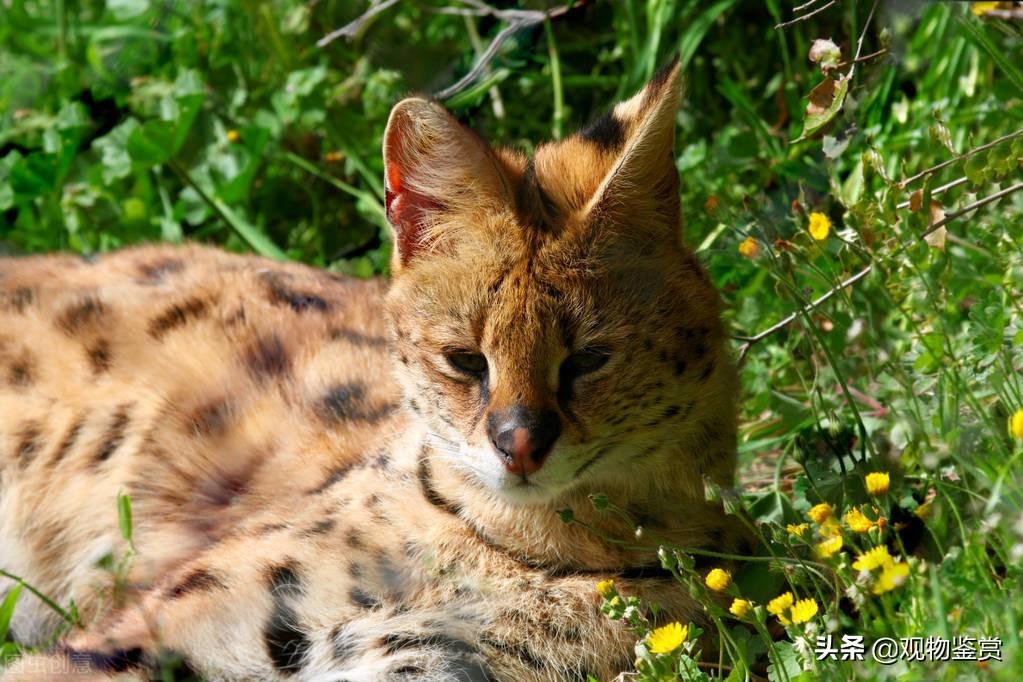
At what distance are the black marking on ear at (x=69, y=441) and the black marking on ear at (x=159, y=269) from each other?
0.54 metres

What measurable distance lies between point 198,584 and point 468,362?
2.75 feet

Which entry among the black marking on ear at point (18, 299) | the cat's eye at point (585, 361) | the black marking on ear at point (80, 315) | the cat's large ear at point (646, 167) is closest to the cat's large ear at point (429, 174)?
the cat's large ear at point (646, 167)

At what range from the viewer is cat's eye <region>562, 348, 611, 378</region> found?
8.20 ft

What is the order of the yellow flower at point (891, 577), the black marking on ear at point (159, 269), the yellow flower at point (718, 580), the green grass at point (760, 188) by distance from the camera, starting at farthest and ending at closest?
the black marking on ear at point (159, 269)
the green grass at point (760, 188)
the yellow flower at point (718, 580)
the yellow flower at point (891, 577)

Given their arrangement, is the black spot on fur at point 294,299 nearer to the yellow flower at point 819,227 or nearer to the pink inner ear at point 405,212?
the pink inner ear at point 405,212

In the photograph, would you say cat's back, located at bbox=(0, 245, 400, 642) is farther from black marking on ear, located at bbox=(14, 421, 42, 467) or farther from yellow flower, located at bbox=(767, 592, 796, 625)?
yellow flower, located at bbox=(767, 592, 796, 625)

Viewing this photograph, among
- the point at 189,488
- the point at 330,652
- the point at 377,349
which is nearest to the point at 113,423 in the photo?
the point at 189,488

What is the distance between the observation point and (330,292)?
12.4 feet

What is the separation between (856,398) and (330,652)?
5.32ft

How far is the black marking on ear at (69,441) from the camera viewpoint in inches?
135

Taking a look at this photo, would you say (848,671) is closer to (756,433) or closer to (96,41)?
(756,433)

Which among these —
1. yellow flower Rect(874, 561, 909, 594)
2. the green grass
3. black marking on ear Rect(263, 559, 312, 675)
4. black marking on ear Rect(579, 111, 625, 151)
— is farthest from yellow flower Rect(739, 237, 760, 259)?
black marking on ear Rect(263, 559, 312, 675)

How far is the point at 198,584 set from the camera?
2877 mm

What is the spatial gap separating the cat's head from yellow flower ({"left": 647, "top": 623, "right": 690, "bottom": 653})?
0.36m
